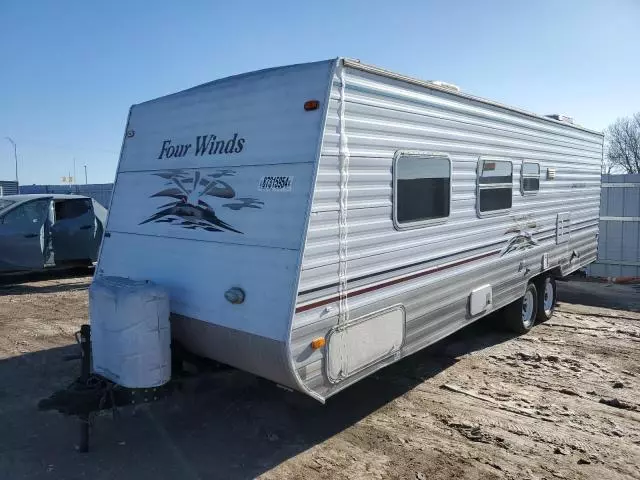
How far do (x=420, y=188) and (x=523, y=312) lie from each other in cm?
342

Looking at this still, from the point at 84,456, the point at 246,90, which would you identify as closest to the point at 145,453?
the point at 84,456

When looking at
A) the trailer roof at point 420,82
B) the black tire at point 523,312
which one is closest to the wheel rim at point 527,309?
the black tire at point 523,312

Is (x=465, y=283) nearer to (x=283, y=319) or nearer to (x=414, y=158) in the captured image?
(x=414, y=158)

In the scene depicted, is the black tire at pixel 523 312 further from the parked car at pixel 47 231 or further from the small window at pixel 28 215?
the small window at pixel 28 215

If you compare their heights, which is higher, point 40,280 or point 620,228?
point 620,228

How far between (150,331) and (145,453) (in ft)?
3.10

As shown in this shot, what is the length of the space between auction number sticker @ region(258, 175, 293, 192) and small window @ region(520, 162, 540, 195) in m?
3.77

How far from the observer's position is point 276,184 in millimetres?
3592

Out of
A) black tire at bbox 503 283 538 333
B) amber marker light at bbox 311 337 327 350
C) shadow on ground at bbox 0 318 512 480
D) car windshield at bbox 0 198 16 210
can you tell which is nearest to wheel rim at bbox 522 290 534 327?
black tire at bbox 503 283 538 333

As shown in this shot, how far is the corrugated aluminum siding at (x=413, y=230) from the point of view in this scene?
350cm

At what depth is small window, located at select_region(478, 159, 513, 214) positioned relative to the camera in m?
5.41

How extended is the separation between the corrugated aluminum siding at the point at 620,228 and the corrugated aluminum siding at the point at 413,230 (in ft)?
23.9

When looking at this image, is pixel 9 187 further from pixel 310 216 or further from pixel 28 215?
pixel 310 216

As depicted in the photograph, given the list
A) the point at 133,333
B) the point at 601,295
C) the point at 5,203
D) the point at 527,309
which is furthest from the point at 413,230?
the point at 5,203
